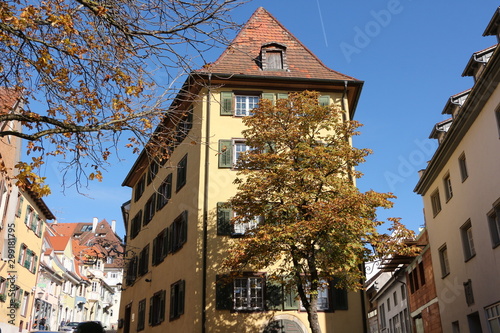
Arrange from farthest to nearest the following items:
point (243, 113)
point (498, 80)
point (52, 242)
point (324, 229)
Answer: point (52, 242) → point (243, 113) → point (498, 80) → point (324, 229)

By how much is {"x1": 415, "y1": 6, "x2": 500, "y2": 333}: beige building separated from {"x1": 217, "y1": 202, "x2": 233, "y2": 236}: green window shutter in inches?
361

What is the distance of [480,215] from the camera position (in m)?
18.9

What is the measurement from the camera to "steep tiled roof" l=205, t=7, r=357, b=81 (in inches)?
962

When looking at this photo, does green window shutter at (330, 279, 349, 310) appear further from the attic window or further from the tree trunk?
the attic window

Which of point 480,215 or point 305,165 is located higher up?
point 305,165

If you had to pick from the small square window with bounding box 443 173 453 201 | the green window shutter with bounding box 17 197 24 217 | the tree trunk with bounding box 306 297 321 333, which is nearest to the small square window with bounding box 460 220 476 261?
the small square window with bounding box 443 173 453 201

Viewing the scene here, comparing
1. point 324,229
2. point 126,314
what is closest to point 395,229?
point 324,229

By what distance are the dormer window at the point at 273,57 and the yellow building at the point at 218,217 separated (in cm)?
5

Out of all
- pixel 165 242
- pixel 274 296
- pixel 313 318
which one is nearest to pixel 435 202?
pixel 274 296

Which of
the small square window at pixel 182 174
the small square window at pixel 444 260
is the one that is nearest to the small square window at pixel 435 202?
the small square window at pixel 444 260

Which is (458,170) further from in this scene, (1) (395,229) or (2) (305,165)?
(2) (305,165)

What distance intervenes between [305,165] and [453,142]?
762cm

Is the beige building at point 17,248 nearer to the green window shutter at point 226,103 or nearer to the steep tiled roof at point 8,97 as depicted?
the green window shutter at point 226,103

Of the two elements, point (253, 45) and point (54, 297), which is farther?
point (54, 297)
